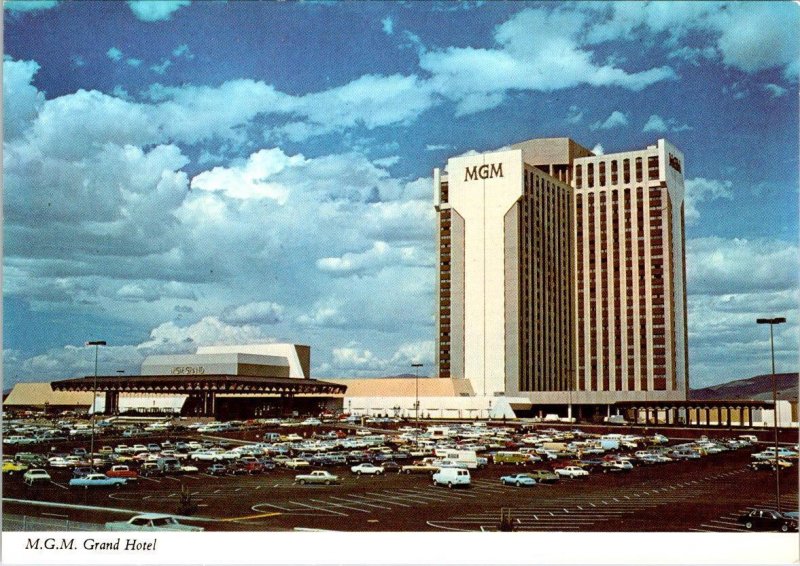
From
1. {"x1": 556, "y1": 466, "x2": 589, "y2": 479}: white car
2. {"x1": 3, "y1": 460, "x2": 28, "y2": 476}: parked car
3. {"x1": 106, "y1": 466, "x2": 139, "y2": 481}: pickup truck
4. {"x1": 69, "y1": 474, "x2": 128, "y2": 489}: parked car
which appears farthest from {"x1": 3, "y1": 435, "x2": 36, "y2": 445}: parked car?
{"x1": 556, "y1": 466, "x2": 589, "y2": 479}: white car

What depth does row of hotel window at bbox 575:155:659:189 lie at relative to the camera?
106m

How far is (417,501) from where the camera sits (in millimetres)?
30656

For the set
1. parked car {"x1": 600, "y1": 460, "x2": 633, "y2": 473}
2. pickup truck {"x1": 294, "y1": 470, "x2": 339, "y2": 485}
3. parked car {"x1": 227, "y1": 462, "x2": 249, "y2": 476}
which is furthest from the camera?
parked car {"x1": 600, "y1": 460, "x2": 633, "y2": 473}

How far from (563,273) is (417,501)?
273 ft

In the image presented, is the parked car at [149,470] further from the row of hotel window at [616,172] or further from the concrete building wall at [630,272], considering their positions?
the row of hotel window at [616,172]

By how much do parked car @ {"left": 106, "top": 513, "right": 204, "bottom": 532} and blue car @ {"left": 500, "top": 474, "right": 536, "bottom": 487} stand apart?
13.7m

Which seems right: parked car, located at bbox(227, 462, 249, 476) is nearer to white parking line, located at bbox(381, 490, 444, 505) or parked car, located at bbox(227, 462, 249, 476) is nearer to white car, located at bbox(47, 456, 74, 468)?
white car, located at bbox(47, 456, 74, 468)

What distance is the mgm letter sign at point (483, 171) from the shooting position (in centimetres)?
9462

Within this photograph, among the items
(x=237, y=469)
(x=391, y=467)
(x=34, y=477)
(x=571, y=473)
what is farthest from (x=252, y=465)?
(x=571, y=473)

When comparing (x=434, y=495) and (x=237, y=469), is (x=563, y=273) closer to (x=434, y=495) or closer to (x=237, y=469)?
(x=237, y=469)

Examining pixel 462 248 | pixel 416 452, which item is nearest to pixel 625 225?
pixel 462 248

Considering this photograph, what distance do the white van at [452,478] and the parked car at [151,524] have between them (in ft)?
36.7

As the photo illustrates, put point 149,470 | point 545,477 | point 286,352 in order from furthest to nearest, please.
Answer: point 286,352 < point 149,470 < point 545,477

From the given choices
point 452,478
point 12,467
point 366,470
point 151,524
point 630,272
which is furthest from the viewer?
point 630,272
